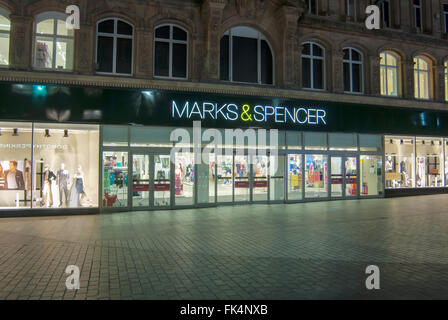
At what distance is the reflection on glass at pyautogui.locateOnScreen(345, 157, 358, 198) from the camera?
1622 cm

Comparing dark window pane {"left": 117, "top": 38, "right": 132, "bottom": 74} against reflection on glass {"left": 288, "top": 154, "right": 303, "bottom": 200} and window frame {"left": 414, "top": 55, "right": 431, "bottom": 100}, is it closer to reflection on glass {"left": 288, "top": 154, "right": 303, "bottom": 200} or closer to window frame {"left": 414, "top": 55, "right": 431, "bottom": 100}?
reflection on glass {"left": 288, "top": 154, "right": 303, "bottom": 200}

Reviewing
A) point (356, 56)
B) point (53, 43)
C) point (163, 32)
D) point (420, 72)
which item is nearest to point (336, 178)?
point (356, 56)

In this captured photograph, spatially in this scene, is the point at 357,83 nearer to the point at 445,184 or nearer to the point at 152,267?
the point at 445,184

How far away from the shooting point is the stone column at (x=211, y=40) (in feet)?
44.8

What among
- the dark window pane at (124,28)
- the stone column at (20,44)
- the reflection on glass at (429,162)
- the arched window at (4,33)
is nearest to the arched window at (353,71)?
the reflection on glass at (429,162)

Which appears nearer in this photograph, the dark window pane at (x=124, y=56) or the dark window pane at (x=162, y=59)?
the dark window pane at (x=124, y=56)

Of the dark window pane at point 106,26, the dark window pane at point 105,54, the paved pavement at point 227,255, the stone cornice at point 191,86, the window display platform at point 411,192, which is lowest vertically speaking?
the paved pavement at point 227,255

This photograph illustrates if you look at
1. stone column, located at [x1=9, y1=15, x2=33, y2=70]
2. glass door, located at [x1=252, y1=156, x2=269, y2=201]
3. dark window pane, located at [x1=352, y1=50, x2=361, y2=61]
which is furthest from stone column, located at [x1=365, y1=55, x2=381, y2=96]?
stone column, located at [x1=9, y1=15, x2=33, y2=70]

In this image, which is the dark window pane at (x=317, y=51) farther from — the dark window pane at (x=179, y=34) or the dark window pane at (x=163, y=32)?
the dark window pane at (x=163, y=32)

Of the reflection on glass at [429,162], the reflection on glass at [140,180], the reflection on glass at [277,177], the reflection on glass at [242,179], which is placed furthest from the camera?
the reflection on glass at [429,162]

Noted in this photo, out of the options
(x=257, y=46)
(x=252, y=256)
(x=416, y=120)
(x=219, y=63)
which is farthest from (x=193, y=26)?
(x=416, y=120)

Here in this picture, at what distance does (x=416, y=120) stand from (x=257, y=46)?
9010mm

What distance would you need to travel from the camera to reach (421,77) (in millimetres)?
18109

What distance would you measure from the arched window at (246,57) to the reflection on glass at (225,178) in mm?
3521
